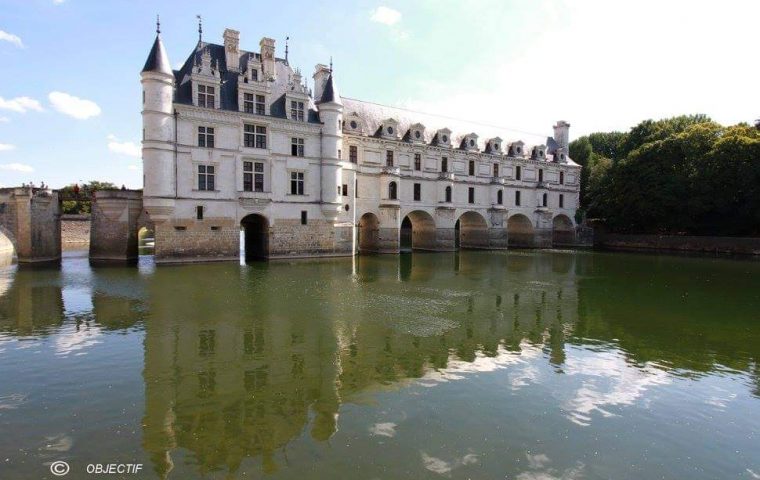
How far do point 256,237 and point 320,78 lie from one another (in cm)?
1401

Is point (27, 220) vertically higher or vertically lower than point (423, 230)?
higher

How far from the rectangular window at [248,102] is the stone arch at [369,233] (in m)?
13.4

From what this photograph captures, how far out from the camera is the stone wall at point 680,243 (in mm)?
42812

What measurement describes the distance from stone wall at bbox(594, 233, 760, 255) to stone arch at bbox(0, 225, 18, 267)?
54450 millimetres

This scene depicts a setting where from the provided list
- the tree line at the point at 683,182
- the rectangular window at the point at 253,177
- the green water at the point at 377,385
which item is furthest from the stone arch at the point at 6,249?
the tree line at the point at 683,182

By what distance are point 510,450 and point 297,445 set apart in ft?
9.89

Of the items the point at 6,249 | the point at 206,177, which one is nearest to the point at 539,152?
the point at 206,177

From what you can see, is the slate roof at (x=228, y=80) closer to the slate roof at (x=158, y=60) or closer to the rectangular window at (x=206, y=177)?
the slate roof at (x=158, y=60)

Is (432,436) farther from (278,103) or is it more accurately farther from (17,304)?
(278,103)

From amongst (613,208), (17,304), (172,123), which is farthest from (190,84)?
(613,208)

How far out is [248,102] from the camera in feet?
104

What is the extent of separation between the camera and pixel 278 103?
109 feet

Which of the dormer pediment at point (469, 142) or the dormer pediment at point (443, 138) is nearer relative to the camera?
the dormer pediment at point (443, 138)

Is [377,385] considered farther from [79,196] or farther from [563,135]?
[563,135]
